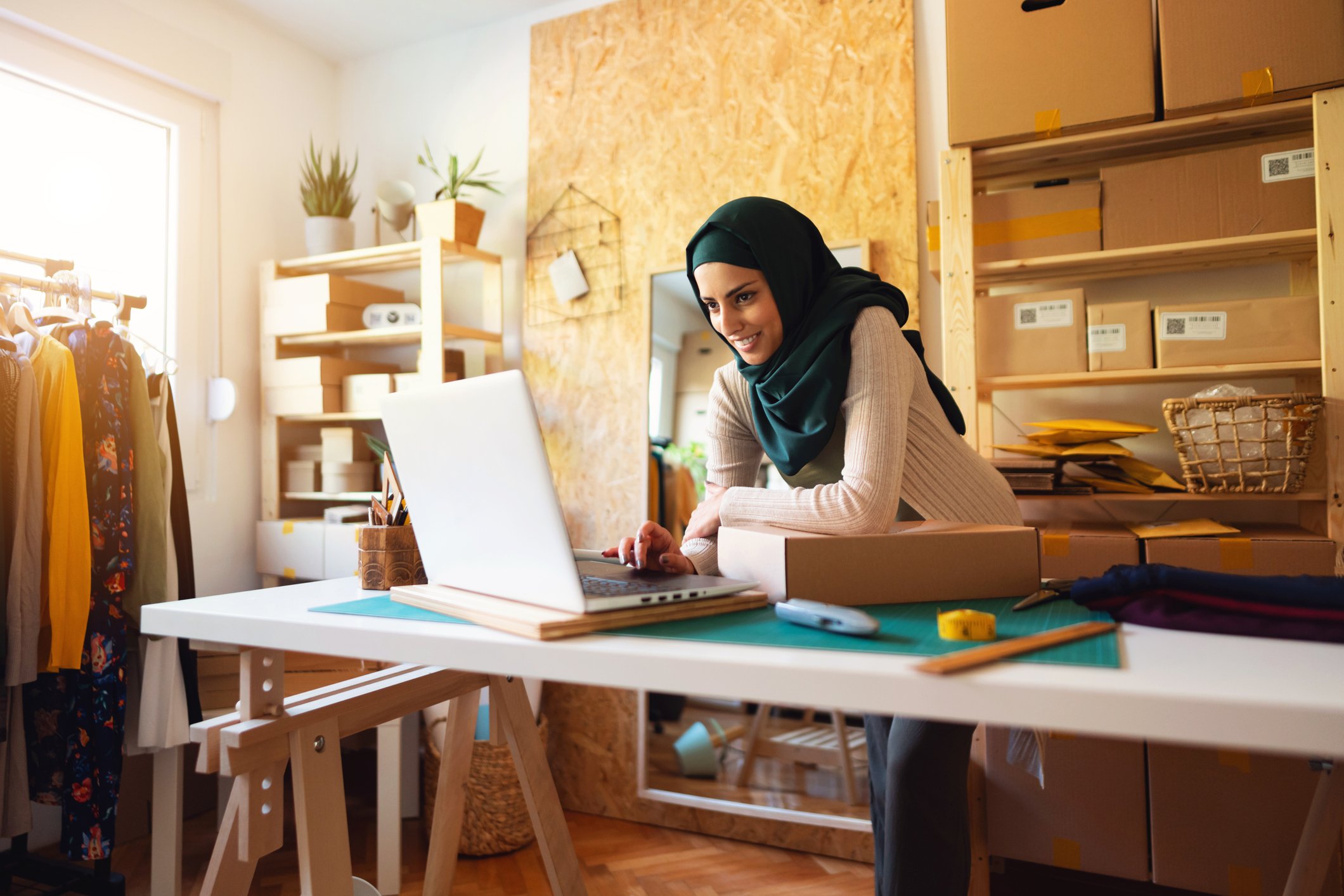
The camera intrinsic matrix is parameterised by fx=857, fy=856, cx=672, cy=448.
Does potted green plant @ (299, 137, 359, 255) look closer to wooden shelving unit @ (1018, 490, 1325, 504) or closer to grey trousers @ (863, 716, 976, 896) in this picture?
wooden shelving unit @ (1018, 490, 1325, 504)

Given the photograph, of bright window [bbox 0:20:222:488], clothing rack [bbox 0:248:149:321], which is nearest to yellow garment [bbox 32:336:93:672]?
clothing rack [bbox 0:248:149:321]

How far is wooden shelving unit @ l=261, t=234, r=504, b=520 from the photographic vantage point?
2.78 metres

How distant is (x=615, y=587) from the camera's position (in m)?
0.91

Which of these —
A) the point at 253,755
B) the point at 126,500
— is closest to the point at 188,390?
the point at 126,500

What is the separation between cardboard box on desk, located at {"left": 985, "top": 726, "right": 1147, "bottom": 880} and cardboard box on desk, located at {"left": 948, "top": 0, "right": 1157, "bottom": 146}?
54.9 inches

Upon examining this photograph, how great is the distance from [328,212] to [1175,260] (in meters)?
2.68

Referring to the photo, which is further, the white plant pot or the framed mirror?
the white plant pot

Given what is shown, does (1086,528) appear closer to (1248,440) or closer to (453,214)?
(1248,440)

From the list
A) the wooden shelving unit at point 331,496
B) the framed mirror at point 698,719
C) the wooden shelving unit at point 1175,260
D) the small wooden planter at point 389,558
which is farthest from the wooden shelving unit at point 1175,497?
the wooden shelving unit at point 331,496

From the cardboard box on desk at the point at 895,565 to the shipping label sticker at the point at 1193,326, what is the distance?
1.19 m

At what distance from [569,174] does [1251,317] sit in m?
2.04

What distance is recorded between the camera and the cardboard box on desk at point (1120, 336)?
1.95 m

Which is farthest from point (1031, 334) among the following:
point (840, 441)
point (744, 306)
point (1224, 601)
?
point (1224, 601)

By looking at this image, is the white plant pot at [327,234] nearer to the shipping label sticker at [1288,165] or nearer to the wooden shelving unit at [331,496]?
the wooden shelving unit at [331,496]
